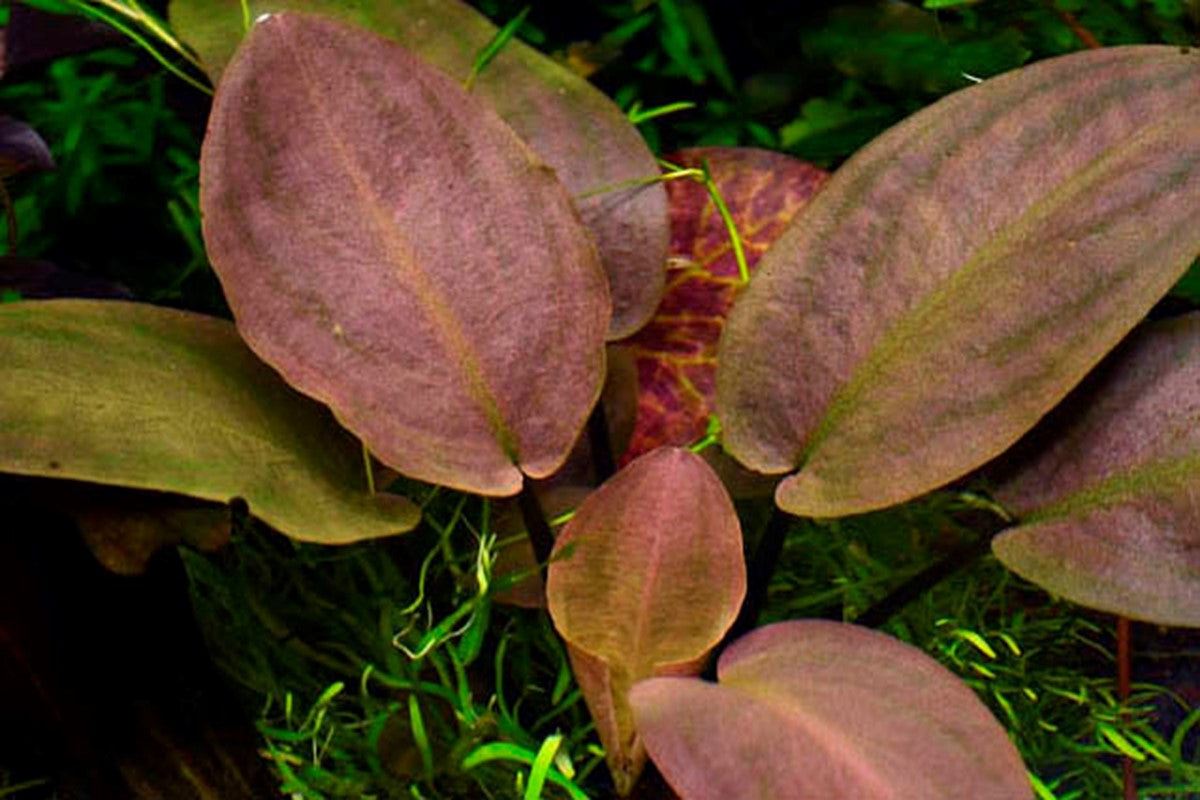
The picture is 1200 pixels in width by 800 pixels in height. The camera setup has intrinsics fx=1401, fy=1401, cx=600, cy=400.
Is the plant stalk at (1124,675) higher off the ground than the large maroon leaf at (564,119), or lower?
lower

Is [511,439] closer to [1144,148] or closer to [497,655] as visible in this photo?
[497,655]

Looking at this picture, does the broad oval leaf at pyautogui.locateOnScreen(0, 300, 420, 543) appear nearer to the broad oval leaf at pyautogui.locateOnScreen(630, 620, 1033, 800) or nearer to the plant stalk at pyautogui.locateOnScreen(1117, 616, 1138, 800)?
the broad oval leaf at pyautogui.locateOnScreen(630, 620, 1033, 800)

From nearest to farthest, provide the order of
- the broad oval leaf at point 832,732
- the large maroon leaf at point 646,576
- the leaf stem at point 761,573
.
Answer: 1. the broad oval leaf at point 832,732
2. the large maroon leaf at point 646,576
3. the leaf stem at point 761,573

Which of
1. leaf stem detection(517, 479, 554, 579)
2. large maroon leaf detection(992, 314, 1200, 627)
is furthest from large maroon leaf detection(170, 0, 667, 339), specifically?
large maroon leaf detection(992, 314, 1200, 627)

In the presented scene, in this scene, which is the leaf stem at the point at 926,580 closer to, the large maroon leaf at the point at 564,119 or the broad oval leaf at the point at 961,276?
the broad oval leaf at the point at 961,276

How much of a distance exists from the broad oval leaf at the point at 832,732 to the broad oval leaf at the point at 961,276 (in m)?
0.10

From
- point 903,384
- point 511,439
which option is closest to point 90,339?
point 511,439

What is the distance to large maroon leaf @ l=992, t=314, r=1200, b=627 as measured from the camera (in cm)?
77

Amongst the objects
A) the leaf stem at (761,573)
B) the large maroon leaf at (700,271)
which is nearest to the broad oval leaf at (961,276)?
the leaf stem at (761,573)

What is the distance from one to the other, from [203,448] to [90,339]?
4.4 inches

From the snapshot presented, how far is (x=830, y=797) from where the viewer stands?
651 mm

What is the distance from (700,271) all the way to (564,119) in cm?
20

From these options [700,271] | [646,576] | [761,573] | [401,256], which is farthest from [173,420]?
[700,271]

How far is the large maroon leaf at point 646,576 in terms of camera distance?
76 cm
